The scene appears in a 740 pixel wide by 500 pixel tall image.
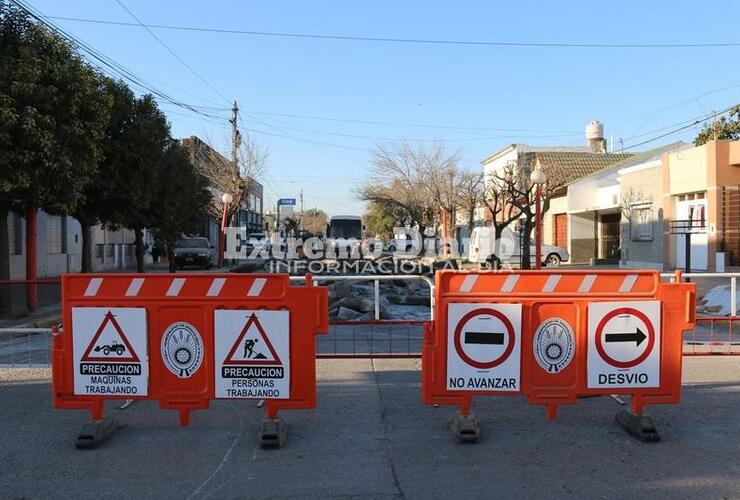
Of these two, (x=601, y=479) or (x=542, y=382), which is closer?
(x=601, y=479)

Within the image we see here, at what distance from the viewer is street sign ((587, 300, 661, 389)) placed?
5.55 m

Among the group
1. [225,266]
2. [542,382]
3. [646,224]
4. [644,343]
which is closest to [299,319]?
[542,382]

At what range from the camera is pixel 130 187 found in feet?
57.4

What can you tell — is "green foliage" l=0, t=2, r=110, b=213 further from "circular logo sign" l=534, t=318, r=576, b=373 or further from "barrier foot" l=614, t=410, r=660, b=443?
"barrier foot" l=614, t=410, r=660, b=443

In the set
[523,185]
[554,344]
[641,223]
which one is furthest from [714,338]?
[523,185]

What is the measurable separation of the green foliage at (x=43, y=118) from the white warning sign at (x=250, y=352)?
25.6 feet

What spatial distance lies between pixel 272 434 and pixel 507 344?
2.13 m

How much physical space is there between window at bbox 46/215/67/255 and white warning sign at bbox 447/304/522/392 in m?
20.2

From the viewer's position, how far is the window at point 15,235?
64.4 ft

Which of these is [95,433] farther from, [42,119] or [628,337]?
[42,119]

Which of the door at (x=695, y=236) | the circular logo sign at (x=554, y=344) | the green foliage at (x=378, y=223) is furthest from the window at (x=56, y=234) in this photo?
the green foliage at (x=378, y=223)

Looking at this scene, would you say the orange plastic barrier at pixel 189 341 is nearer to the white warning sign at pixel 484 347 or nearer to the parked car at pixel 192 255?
the white warning sign at pixel 484 347

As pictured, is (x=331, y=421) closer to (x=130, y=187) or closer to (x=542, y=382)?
(x=542, y=382)

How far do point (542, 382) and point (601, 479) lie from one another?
1.12 metres
